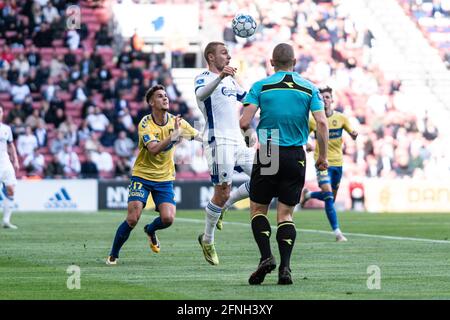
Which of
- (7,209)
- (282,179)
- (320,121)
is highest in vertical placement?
(320,121)

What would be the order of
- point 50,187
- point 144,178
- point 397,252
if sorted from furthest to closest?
point 50,187, point 397,252, point 144,178

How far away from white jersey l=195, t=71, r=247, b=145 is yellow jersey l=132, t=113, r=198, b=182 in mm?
415

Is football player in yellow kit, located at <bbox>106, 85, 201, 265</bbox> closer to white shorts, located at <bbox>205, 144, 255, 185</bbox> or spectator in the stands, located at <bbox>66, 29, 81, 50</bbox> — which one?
white shorts, located at <bbox>205, 144, 255, 185</bbox>

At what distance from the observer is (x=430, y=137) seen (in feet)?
119

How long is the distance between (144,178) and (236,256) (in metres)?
1.77

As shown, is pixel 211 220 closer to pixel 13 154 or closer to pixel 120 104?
pixel 13 154

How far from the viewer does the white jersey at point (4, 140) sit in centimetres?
2248

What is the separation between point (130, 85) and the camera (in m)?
34.9

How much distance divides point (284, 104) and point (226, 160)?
288 centimetres

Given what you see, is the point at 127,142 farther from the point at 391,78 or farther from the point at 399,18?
the point at 399,18

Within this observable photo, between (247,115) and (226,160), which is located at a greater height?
(247,115)

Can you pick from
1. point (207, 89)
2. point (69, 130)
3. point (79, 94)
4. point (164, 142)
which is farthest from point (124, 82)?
point (207, 89)

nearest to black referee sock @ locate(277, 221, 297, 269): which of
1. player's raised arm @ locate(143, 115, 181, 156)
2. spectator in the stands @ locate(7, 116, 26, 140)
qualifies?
player's raised arm @ locate(143, 115, 181, 156)
